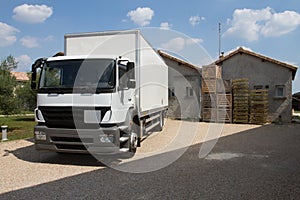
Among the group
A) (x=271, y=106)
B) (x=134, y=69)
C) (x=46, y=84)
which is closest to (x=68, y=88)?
(x=46, y=84)

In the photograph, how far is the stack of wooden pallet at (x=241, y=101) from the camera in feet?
54.1

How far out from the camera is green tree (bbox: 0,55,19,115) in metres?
11.4

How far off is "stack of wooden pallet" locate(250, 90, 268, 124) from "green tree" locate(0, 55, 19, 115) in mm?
13984

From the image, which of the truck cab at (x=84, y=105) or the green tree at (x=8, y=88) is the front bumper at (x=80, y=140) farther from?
the green tree at (x=8, y=88)

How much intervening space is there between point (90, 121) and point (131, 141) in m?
1.42

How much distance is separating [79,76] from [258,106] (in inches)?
533

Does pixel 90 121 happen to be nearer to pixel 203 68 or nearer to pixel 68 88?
pixel 68 88

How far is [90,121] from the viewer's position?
5781 mm

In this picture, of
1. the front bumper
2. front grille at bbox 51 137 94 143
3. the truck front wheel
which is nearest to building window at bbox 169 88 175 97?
the truck front wheel

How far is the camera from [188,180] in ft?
16.9

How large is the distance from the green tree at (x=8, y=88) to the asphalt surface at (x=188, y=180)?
4677 mm

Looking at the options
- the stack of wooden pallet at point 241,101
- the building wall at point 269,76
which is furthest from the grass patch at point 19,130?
the building wall at point 269,76

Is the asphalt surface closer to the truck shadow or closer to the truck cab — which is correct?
the truck shadow

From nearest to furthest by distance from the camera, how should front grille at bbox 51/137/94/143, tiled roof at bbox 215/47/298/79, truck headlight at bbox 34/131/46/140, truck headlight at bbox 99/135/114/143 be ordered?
truck headlight at bbox 99/135/114/143 → front grille at bbox 51/137/94/143 → truck headlight at bbox 34/131/46/140 → tiled roof at bbox 215/47/298/79
